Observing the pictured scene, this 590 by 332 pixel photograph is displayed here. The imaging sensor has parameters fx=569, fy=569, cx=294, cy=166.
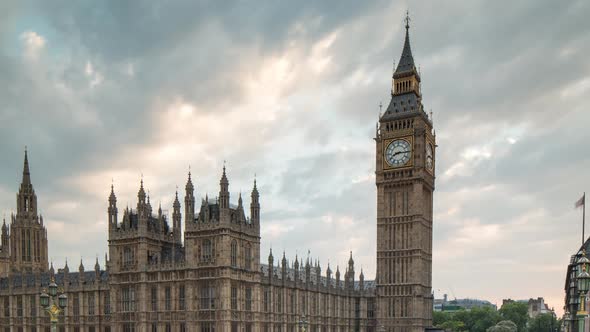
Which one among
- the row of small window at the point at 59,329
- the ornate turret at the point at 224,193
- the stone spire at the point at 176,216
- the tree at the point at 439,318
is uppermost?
the ornate turret at the point at 224,193

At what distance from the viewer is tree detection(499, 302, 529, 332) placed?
166 meters

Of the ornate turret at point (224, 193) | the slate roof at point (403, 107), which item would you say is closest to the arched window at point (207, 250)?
the ornate turret at point (224, 193)

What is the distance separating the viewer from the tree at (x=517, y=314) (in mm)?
166500

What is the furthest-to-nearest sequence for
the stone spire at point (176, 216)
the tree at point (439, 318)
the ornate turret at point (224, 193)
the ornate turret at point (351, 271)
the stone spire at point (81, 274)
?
the tree at point (439, 318)
the ornate turret at point (351, 271)
the stone spire at point (81, 274)
the stone spire at point (176, 216)
the ornate turret at point (224, 193)

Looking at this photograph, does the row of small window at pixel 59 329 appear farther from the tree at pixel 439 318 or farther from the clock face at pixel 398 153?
the tree at pixel 439 318

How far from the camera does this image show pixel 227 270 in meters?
74.1

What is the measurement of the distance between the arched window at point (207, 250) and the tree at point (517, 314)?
120595 millimetres

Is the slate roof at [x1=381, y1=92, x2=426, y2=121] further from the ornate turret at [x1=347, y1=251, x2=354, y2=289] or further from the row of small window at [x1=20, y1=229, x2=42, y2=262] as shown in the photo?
the row of small window at [x1=20, y1=229, x2=42, y2=262]

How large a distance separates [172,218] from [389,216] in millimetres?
42122

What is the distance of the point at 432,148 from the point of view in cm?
11362

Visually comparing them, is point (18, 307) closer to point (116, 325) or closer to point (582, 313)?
point (116, 325)

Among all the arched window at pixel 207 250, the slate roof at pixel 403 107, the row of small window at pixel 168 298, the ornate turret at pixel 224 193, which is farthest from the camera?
the slate roof at pixel 403 107

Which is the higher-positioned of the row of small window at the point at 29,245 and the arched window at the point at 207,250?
Result: the arched window at the point at 207,250

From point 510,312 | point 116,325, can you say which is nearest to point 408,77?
point 116,325
